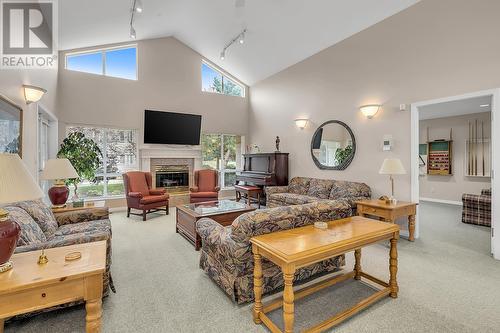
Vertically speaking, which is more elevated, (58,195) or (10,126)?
(10,126)

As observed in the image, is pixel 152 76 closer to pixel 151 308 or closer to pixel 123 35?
pixel 123 35

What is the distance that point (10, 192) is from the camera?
52.1 inches

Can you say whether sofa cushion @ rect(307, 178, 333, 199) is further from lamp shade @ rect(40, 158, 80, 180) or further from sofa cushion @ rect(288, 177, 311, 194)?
lamp shade @ rect(40, 158, 80, 180)

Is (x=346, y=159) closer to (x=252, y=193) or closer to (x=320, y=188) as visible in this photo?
(x=320, y=188)

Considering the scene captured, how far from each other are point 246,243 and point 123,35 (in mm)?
5949

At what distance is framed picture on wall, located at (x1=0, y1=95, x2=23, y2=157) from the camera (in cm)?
250

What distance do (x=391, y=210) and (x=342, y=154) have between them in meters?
1.88

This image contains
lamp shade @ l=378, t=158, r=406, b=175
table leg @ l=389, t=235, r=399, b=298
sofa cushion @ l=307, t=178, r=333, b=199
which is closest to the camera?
table leg @ l=389, t=235, r=399, b=298

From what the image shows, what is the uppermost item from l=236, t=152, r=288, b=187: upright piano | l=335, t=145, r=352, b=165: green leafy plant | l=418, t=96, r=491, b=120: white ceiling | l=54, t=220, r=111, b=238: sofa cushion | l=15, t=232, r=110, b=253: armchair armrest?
l=418, t=96, r=491, b=120: white ceiling

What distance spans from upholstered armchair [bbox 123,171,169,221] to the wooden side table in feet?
13.6

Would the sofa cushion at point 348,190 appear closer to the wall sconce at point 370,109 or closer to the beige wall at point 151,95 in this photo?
the wall sconce at point 370,109

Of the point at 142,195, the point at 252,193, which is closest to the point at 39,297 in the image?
Result: the point at 142,195

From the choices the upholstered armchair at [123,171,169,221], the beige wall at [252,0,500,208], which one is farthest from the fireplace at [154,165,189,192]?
the beige wall at [252,0,500,208]

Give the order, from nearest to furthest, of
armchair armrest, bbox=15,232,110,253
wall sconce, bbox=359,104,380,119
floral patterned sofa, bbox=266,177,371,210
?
armchair armrest, bbox=15,232,110,253 → wall sconce, bbox=359,104,380,119 → floral patterned sofa, bbox=266,177,371,210
